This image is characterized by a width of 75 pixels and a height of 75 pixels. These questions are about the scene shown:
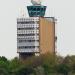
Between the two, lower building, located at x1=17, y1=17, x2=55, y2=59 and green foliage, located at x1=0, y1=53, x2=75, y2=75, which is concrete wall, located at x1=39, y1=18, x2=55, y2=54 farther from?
green foliage, located at x1=0, y1=53, x2=75, y2=75

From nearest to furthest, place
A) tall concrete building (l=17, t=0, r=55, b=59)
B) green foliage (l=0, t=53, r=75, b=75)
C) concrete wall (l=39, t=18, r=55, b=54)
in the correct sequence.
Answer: green foliage (l=0, t=53, r=75, b=75), tall concrete building (l=17, t=0, r=55, b=59), concrete wall (l=39, t=18, r=55, b=54)

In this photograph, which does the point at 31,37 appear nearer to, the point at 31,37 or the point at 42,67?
the point at 31,37

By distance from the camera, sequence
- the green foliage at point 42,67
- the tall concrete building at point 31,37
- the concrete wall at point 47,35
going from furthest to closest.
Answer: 1. the concrete wall at point 47,35
2. the tall concrete building at point 31,37
3. the green foliage at point 42,67

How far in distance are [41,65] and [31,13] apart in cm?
5334

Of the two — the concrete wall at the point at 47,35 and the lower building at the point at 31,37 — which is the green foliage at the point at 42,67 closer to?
the lower building at the point at 31,37

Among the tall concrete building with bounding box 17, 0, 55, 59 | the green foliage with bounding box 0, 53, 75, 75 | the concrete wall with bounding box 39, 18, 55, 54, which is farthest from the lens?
the concrete wall with bounding box 39, 18, 55, 54

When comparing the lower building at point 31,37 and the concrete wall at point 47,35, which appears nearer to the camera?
the lower building at point 31,37

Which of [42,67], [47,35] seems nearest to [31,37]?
[47,35]

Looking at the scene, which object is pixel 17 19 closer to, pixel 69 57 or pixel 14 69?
pixel 69 57

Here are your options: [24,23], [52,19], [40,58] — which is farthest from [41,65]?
[52,19]

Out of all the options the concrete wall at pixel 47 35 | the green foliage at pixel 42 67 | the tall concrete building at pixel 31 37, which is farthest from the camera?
the concrete wall at pixel 47 35

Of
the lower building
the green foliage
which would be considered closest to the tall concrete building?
the lower building

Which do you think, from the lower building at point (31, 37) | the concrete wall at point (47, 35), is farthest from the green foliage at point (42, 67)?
the concrete wall at point (47, 35)

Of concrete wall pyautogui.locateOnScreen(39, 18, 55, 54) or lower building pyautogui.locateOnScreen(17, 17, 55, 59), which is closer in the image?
lower building pyautogui.locateOnScreen(17, 17, 55, 59)
